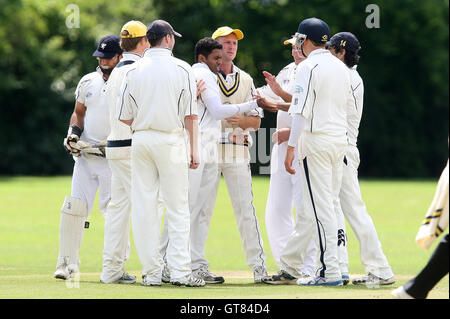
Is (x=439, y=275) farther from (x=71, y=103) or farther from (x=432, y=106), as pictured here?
(x=432, y=106)

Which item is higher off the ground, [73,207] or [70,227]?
[73,207]

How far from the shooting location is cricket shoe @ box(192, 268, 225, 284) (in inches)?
397

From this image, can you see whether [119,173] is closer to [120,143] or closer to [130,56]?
[120,143]

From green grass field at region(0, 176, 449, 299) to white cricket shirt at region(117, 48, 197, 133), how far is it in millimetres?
1681

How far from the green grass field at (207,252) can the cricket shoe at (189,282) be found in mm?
101

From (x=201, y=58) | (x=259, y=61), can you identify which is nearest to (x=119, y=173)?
(x=201, y=58)

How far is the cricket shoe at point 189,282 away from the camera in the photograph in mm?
9227

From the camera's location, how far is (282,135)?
34.6 feet

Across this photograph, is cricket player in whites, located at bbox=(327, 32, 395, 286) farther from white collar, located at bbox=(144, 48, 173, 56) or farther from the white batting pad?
the white batting pad

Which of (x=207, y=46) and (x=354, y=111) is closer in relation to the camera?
(x=354, y=111)

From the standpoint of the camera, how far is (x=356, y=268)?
1176 centimetres

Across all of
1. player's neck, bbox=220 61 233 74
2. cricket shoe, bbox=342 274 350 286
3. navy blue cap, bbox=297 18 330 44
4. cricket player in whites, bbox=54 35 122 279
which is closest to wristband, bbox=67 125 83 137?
cricket player in whites, bbox=54 35 122 279

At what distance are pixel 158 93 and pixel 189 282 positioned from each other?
1.96 m
